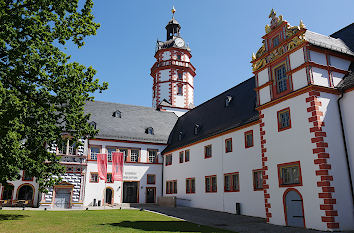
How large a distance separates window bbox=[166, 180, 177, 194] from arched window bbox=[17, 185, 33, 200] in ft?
50.9

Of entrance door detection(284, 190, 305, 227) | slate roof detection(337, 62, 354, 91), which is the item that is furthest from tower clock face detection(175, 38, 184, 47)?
entrance door detection(284, 190, 305, 227)

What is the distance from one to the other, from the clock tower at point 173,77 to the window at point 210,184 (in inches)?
778

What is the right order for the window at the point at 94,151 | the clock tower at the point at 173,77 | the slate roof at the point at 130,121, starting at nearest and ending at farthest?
the window at the point at 94,151 < the slate roof at the point at 130,121 < the clock tower at the point at 173,77

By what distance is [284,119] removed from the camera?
→ 62.0 feet

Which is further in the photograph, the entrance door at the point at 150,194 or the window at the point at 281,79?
the entrance door at the point at 150,194

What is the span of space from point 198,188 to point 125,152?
453 inches

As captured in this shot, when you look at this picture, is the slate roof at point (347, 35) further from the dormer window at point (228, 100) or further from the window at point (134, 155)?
the window at point (134, 155)

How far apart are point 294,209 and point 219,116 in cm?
1568

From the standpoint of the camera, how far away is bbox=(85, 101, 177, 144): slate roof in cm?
3872

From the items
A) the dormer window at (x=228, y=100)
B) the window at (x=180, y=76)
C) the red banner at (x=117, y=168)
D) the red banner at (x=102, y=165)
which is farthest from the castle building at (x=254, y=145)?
the red banner at (x=117, y=168)

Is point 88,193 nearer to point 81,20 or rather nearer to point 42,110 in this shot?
point 42,110

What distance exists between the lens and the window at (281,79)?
1925 cm

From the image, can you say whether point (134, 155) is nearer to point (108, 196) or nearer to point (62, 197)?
point (108, 196)

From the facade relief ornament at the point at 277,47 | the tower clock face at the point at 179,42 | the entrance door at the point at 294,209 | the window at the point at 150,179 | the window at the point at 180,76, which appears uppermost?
the tower clock face at the point at 179,42
